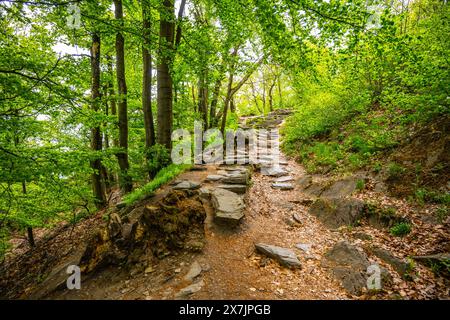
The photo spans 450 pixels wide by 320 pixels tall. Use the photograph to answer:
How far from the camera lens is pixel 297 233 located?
5605 mm

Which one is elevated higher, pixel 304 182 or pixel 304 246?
pixel 304 182

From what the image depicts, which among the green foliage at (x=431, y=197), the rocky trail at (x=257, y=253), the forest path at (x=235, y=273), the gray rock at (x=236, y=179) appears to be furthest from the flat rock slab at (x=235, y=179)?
the green foliage at (x=431, y=197)

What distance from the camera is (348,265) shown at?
4.15m

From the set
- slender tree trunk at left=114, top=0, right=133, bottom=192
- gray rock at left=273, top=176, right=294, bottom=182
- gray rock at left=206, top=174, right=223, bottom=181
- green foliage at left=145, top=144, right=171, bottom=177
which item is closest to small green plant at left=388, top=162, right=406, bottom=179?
gray rock at left=273, top=176, right=294, bottom=182

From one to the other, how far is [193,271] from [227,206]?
204 cm

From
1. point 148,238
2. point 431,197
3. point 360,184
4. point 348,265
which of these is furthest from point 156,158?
point 431,197

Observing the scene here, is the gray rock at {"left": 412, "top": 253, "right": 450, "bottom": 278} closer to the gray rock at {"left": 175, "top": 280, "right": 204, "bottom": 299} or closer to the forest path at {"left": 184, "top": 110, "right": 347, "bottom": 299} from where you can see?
the forest path at {"left": 184, "top": 110, "right": 347, "bottom": 299}

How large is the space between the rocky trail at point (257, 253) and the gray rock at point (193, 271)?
0.02 m

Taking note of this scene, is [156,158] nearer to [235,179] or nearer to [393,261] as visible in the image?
[235,179]

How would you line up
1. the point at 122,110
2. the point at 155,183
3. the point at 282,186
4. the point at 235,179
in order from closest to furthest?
the point at 155,183 → the point at 235,179 → the point at 282,186 → the point at 122,110

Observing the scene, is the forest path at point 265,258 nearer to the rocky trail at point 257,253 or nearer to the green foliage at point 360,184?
the rocky trail at point 257,253
